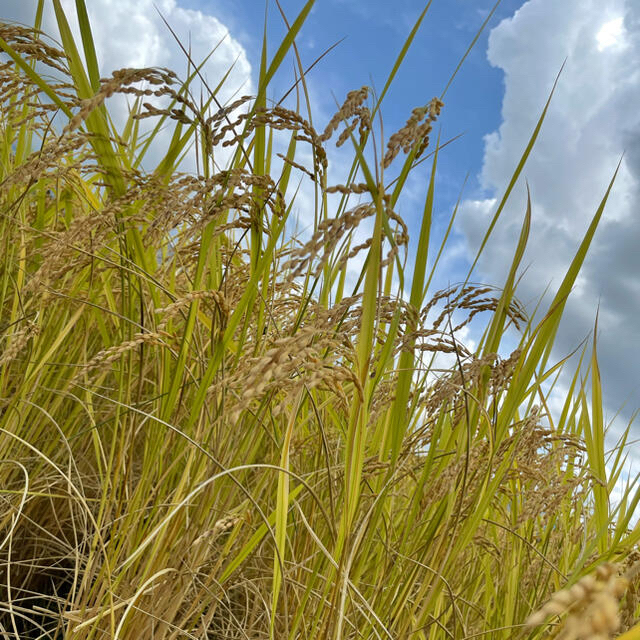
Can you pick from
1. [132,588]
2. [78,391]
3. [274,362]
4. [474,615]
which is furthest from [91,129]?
[474,615]

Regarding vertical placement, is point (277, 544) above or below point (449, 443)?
below

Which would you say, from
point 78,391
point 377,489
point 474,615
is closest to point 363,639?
point 377,489

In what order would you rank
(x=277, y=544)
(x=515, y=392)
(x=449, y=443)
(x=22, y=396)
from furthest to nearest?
(x=22, y=396)
(x=449, y=443)
(x=515, y=392)
(x=277, y=544)

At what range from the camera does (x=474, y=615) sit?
199cm

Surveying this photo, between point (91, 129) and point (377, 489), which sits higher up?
point (91, 129)

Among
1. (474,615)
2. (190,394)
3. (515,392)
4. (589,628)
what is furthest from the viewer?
(474,615)

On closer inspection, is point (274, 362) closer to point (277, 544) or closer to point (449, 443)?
point (277, 544)

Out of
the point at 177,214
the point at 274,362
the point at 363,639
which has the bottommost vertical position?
the point at 363,639

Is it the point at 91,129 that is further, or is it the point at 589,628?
the point at 91,129

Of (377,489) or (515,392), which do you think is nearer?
(515,392)

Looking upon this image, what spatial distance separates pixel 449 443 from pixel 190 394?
2.26ft

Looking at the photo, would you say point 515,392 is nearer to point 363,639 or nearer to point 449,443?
point 449,443

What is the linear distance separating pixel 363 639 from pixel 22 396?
3.97ft

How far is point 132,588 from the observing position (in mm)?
1238
